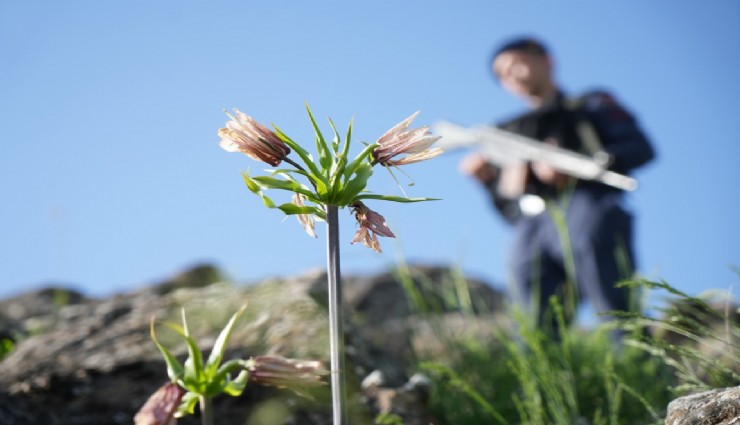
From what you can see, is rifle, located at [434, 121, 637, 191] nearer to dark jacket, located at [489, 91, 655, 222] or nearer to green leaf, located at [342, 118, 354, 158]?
dark jacket, located at [489, 91, 655, 222]

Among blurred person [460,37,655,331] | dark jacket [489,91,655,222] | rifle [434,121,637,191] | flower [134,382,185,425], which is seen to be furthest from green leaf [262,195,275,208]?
dark jacket [489,91,655,222]

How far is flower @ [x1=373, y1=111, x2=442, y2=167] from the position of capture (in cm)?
129

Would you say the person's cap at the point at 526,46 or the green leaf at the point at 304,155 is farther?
the person's cap at the point at 526,46

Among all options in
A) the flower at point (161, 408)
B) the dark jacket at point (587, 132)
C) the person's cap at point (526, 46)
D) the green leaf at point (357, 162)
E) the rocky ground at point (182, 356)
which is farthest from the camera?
the person's cap at point (526, 46)

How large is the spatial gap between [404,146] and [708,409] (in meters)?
0.57

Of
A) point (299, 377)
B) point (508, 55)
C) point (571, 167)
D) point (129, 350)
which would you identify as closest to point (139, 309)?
point (129, 350)

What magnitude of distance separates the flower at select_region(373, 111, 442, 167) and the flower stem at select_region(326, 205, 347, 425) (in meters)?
0.13

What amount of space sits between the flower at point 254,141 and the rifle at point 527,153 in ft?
9.98

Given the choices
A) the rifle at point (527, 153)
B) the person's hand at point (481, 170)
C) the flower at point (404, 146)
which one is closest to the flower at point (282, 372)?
the flower at point (404, 146)

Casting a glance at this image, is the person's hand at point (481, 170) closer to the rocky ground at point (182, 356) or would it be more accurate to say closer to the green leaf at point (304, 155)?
the rocky ground at point (182, 356)

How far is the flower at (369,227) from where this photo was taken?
4.13ft

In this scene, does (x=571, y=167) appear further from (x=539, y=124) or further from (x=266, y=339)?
(x=266, y=339)

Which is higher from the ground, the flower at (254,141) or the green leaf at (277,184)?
the flower at (254,141)

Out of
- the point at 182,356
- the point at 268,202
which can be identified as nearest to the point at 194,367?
the point at 268,202
